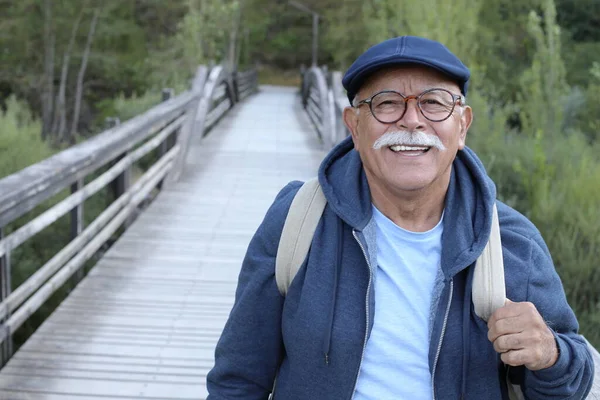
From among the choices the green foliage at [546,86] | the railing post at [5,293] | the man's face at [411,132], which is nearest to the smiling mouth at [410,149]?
the man's face at [411,132]

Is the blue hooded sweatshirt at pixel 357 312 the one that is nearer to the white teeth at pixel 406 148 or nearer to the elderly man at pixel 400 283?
the elderly man at pixel 400 283

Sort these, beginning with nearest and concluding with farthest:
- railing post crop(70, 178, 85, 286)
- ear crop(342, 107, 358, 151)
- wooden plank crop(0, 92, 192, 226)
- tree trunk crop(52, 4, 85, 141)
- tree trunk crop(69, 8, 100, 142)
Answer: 1. ear crop(342, 107, 358, 151)
2. wooden plank crop(0, 92, 192, 226)
3. railing post crop(70, 178, 85, 286)
4. tree trunk crop(52, 4, 85, 141)
5. tree trunk crop(69, 8, 100, 142)

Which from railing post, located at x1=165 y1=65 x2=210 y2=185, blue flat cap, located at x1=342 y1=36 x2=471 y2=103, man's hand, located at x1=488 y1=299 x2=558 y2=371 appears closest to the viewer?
man's hand, located at x1=488 y1=299 x2=558 y2=371

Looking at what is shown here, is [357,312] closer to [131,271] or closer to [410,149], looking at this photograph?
[410,149]

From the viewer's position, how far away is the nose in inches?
73.8

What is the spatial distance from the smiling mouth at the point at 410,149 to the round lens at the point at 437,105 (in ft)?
0.21

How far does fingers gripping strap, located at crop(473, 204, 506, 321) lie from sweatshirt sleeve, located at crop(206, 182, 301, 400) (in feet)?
1.37

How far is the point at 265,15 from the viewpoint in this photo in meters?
53.9

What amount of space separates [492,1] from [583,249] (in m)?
21.9

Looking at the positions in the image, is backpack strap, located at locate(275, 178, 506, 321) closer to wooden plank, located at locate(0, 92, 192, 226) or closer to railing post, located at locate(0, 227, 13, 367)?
wooden plank, located at locate(0, 92, 192, 226)

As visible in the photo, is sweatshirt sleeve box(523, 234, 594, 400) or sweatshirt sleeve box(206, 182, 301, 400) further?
sweatshirt sleeve box(206, 182, 301, 400)

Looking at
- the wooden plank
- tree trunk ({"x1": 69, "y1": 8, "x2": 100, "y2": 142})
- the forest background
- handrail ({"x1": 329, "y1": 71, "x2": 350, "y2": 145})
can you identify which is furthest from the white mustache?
tree trunk ({"x1": 69, "y1": 8, "x2": 100, "y2": 142})

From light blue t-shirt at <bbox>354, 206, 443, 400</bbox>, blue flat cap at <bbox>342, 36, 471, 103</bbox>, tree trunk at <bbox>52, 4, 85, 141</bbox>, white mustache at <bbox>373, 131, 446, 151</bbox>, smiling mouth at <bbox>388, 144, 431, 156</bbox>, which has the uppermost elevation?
blue flat cap at <bbox>342, 36, 471, 103</bbox>

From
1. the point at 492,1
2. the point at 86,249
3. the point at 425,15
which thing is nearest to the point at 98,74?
the point at 492,1
